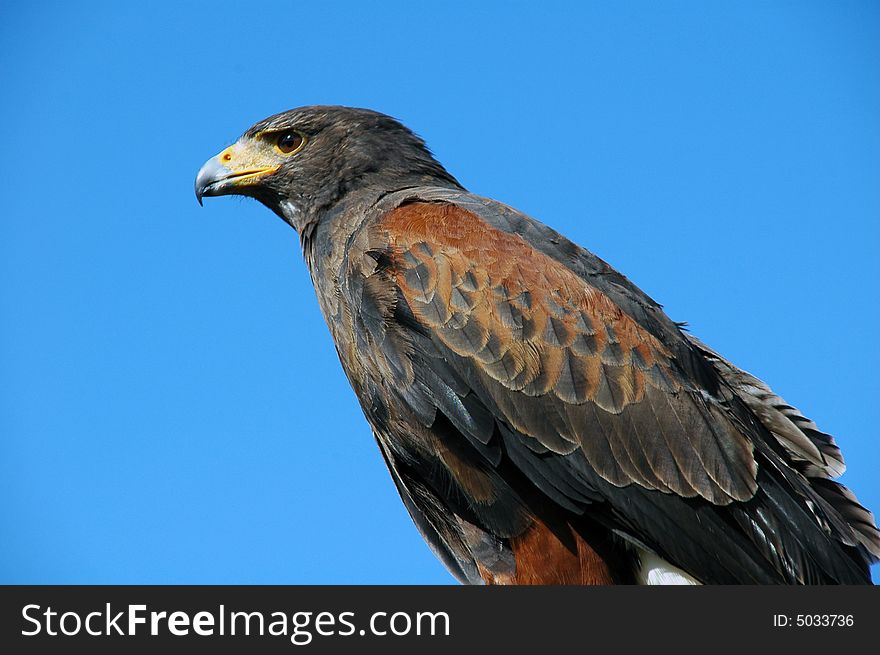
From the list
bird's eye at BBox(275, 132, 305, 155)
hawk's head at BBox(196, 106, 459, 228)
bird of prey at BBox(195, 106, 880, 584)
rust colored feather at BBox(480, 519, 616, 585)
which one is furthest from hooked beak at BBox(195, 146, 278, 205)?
rust colored feather at BBox(480, 519, 616, 585)

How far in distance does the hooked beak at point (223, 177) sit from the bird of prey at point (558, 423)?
56.2 inches

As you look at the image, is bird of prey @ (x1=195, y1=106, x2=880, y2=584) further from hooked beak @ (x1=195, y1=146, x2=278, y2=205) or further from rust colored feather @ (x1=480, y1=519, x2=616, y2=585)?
hooked beak @ (x1=195, y1=146, x2=278, y2=205)

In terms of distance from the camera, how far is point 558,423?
581 centimetres

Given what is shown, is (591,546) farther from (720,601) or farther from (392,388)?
(392,388)

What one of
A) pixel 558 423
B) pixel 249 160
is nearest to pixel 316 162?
pixel 249 160

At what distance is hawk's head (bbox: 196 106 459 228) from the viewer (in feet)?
23.0

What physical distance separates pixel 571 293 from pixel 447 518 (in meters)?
1.74

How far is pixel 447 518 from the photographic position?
6473 millimetres

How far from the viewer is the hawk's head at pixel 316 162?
7.02 meters

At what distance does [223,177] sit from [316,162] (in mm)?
782

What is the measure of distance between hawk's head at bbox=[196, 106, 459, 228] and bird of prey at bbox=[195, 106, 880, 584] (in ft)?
2.55

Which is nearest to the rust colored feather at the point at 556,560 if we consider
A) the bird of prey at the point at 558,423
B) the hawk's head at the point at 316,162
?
the bird of prey at the point at 558,423

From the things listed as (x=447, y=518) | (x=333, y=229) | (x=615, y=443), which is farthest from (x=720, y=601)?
(x=333, y=229)

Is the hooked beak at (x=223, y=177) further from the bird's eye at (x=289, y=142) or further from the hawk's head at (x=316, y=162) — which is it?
the bird's eye at (x=289, y=142)
